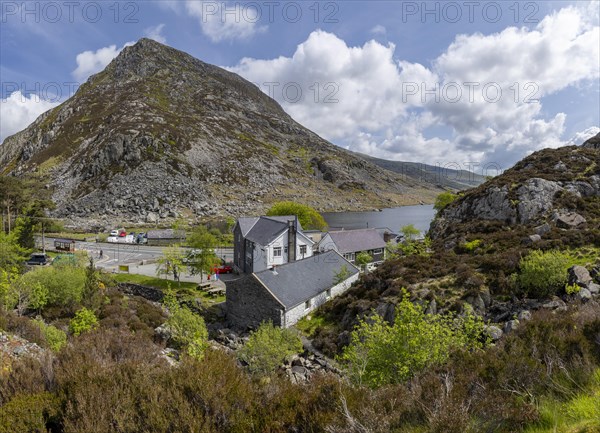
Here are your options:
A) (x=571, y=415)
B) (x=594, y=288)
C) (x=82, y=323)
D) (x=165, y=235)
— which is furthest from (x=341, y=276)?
(x=165, y=235)

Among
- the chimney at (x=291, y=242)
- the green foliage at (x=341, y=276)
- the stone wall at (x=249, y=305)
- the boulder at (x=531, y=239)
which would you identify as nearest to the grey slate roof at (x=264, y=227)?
the chimney at (x=291, y=242)

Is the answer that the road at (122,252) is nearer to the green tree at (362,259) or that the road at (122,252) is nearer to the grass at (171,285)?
the grass at (171,285)

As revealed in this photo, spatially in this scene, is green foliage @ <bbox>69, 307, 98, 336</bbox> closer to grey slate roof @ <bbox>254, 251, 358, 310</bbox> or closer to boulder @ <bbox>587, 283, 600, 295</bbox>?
grey slate roof @ <bbox>254, 251, 358, 310</bbox>

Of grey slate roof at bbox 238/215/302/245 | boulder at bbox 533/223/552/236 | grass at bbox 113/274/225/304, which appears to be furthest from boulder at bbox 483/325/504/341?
grey slate roof at bbox 238/215/302/245

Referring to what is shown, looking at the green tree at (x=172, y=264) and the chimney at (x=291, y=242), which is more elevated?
the chimney at (x=291, y=242)

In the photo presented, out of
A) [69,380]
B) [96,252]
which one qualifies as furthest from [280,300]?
[96,252]

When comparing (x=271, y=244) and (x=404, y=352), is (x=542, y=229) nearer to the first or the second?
(x=404, y=352)
